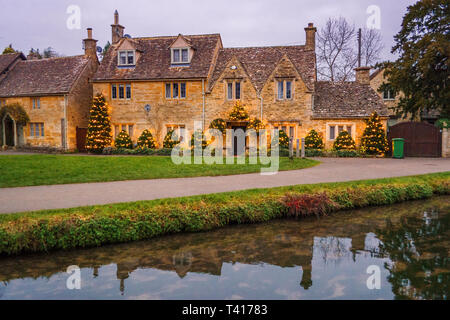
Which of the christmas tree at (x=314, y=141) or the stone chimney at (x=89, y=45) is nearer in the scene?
the christmas tree at (x=314, y=141)

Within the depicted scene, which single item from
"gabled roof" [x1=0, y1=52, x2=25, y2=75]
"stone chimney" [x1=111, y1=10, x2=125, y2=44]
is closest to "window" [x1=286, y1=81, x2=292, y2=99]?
"stone chimney" [x1=111, y1=10, x2=125, y2=44]

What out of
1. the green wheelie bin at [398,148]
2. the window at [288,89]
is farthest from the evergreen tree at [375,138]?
the window at [288,89]

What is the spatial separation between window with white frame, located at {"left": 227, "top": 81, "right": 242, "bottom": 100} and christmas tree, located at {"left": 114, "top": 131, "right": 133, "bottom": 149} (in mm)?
8213

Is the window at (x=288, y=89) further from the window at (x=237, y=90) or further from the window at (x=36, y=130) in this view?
the window at (x=36, y=130)

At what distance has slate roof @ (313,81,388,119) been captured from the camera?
2727 centimetres

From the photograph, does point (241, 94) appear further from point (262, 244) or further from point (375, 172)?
point (262, 244)

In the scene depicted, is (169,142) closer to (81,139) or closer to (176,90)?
(176,90)

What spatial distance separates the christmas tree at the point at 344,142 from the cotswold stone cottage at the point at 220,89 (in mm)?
828

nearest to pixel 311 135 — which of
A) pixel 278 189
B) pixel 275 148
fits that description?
pixel 275 148

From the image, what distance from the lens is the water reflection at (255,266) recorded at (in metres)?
6.23

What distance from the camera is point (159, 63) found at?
98.3ft

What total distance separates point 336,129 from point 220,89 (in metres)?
8.98

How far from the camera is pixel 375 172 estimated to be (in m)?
16.5
